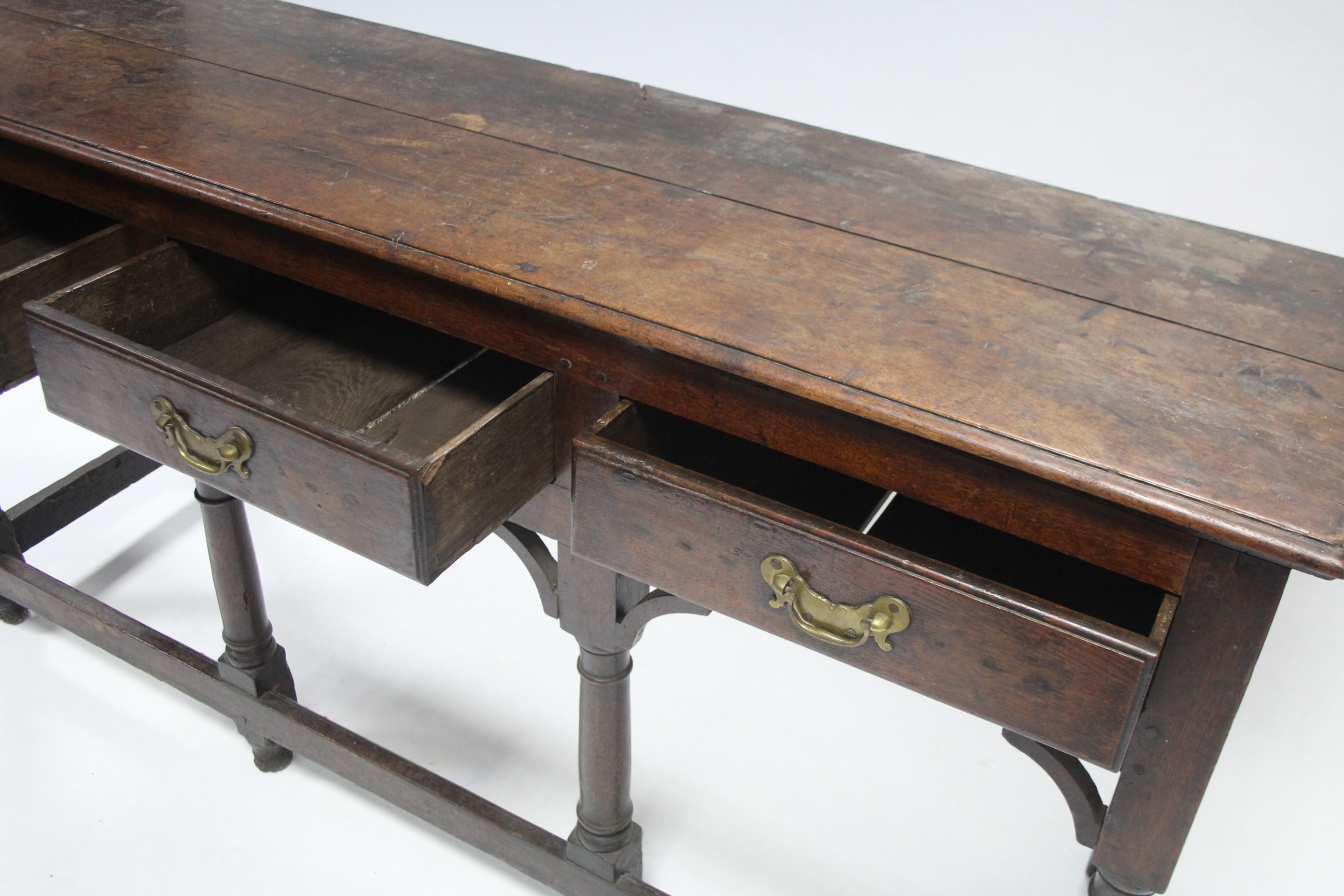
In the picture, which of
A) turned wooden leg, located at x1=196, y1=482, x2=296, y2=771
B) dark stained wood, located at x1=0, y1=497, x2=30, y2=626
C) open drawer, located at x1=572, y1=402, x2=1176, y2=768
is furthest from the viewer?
dark stained wood, located at x1=0, y1=497, x2=30, y2=626

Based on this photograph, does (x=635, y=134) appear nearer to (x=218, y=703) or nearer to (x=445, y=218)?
(x=445, y=218)

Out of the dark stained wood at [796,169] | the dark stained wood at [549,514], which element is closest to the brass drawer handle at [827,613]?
the dark stained wood at [549,514]

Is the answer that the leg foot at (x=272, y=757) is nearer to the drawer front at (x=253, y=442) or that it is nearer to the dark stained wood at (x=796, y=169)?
the drawer front at (x=253, y=442)

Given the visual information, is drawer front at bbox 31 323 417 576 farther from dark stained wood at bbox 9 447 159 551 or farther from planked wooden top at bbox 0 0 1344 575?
dark stained wood at bbox 9 447 159 551

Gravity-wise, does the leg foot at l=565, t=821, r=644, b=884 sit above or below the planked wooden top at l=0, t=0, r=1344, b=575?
below

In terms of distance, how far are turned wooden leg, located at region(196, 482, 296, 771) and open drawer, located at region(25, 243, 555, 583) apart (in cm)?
29

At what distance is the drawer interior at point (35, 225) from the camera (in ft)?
6.98

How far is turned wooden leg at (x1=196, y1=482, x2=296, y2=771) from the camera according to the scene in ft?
6.63

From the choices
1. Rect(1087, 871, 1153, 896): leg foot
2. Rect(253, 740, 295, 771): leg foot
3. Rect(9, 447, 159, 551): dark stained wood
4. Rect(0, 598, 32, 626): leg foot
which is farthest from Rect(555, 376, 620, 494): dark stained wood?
Rect(0, 598, 32, 626): leg foot

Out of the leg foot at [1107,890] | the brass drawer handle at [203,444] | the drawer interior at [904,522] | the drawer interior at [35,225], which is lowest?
the leg foot at [1107,890]

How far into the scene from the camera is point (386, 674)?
2416mm

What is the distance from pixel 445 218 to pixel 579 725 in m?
0.71

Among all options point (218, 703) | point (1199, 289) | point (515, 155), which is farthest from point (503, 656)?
point (1199, 289)

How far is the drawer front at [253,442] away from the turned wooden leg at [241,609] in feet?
1.34
